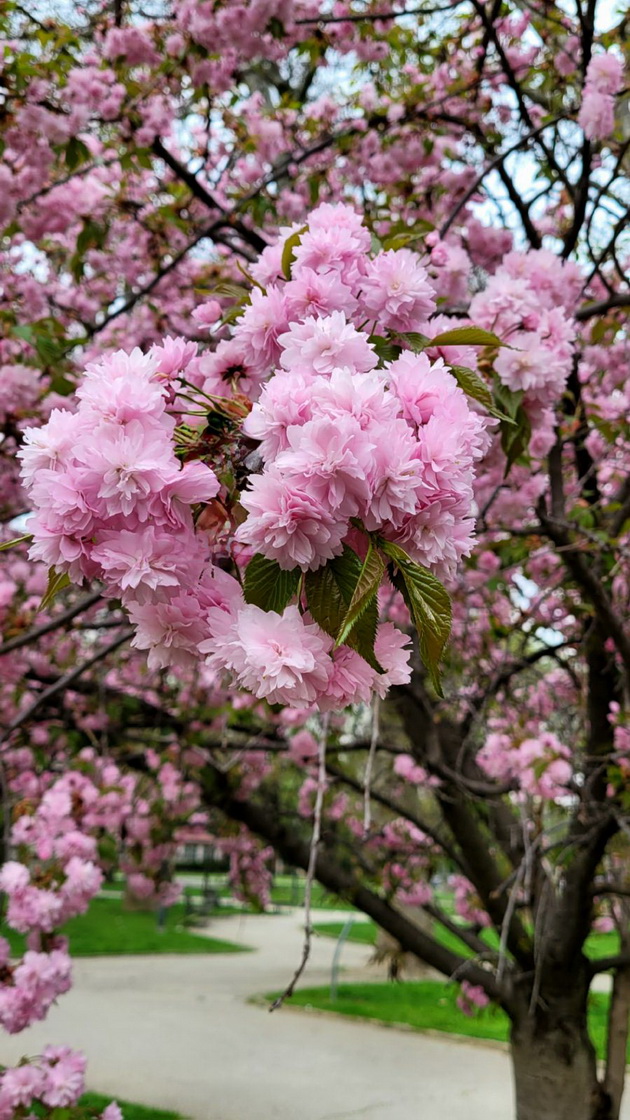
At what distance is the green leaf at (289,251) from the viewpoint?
1217mm

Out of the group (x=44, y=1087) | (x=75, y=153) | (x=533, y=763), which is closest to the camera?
(x=44, y=1087)

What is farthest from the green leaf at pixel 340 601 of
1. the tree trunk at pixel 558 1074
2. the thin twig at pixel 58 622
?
the tree trunk at pixel 558 1074

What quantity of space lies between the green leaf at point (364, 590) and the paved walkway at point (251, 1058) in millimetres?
5744

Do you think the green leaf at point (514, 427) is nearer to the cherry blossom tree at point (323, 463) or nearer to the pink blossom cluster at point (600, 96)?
the cherry blossom tree at point (323, 463)

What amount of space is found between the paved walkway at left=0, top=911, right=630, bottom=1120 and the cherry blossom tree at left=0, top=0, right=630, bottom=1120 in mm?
1301

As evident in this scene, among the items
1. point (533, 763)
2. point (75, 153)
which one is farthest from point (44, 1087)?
point (75, 153)

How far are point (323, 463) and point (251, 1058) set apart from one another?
7572 mm

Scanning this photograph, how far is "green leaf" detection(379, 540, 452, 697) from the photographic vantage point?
774 millimetres

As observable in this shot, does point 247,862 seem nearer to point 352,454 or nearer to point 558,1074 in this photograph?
point 558,1074

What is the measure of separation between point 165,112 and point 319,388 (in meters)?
3.15

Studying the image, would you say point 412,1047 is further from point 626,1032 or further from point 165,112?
point 165,112

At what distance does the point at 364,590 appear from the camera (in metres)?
0.72

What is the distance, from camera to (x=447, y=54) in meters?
3.74

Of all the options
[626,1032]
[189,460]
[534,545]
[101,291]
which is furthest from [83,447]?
[101,291]
